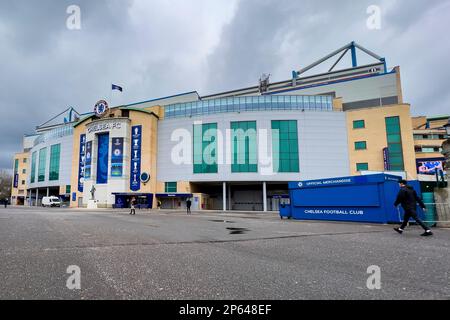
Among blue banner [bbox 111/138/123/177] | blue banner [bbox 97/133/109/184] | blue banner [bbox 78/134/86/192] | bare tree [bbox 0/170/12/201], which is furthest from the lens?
bare tree [bbox 0/170/12/201]

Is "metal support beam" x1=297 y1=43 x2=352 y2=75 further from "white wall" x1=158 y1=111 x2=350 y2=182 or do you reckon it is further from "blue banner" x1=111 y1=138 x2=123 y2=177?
"blue banner" x1=111 y1=138 x2=123 y2=177

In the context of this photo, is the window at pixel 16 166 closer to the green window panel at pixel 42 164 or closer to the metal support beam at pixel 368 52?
the green window panel at pixel 42 164

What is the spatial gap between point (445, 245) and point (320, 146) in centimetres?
3959

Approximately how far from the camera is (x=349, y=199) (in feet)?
→ 48.5

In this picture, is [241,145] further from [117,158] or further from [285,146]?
[117,158]

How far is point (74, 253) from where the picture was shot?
539 centimetres

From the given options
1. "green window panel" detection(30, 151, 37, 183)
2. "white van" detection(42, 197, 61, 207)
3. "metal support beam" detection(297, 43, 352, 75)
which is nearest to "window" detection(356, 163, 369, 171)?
"metal support beam" detection(297, 43, 352, 75)

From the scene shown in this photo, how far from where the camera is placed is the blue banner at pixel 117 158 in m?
48.7

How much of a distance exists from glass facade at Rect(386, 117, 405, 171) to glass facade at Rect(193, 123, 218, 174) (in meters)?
29.1

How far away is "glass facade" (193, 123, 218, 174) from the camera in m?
44.8

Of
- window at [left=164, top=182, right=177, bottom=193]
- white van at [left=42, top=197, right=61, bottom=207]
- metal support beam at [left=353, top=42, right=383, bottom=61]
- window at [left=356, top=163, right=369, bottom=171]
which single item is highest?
metal support beam at [left=353, top=42, right=383, bottom=61]

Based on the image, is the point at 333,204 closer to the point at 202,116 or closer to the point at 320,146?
the point at 320,146

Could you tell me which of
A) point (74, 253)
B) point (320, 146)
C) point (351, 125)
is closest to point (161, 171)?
point (320, 146)

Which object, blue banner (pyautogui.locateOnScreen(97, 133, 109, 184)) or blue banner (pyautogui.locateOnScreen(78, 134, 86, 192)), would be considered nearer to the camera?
blue banner (pyautogui.locateOnScreen(97, 133, 109, 184))
